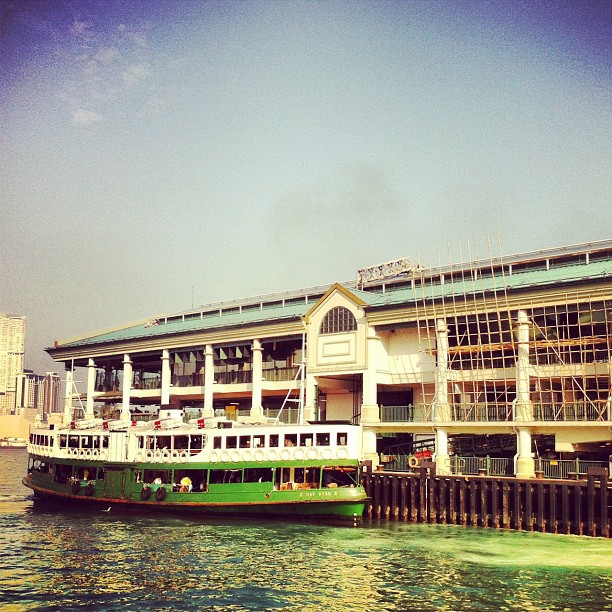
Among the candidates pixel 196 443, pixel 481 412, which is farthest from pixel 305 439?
pixel 481 412

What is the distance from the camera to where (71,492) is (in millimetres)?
59469

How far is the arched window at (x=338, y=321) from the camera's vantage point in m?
62.2

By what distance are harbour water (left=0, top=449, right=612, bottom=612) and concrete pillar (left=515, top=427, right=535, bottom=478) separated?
5595 mm

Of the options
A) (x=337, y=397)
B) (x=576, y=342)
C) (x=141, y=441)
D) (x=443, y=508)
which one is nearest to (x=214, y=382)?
(x=337, y=397)

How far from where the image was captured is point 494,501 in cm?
4778

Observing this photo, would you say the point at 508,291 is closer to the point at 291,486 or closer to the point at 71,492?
the point at 291,486

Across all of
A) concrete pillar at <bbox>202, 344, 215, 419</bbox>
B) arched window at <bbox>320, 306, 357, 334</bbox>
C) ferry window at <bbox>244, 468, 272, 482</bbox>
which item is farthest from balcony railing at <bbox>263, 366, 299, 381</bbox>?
ferry window at <bbox>244, 468, 272, 482</bbox>

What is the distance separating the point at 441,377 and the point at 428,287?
8.72 metres

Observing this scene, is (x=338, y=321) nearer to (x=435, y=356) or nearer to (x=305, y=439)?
(x=435, y=356)

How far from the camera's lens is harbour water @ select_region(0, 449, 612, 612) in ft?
100

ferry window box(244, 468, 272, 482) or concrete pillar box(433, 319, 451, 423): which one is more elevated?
concrete pillar box(433, 319, 451, 423)

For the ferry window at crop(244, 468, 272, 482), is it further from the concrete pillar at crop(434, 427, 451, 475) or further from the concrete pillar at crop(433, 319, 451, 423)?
the concrete pillar at crop(433, 319, 451, 423)

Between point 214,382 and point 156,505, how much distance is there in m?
23.3

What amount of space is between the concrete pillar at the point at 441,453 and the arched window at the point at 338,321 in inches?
439
